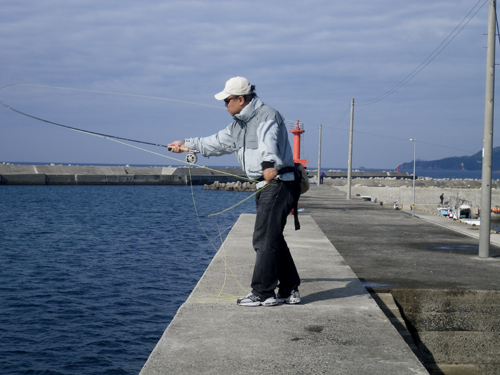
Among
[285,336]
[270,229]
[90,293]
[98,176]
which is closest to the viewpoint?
[285,336]

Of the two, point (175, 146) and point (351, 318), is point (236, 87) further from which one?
point (351, 318)

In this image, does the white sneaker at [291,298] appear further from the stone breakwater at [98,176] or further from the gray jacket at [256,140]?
the stone breakwater at [98,176]

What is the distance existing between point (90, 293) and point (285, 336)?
28.3 ft

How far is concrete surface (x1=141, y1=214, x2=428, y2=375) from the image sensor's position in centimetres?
338

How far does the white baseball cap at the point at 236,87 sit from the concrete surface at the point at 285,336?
1926mm

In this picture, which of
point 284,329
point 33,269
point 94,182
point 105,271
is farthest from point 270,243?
point 94,182

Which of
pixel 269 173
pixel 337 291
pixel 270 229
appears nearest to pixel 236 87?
pixel 269 173

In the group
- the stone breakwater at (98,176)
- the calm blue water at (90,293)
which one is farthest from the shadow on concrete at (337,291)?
the stone breakwater at (98,176)

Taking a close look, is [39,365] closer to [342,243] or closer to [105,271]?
[342,243]

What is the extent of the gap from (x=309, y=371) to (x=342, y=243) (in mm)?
6314

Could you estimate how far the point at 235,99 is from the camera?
476 centimetres

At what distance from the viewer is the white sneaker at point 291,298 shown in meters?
4.89

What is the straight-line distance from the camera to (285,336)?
155 inches

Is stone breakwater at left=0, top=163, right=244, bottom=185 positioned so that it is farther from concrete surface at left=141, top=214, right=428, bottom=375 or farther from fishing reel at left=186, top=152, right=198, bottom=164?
concrete surface at left=141, top=214, right=428, bottom=375
